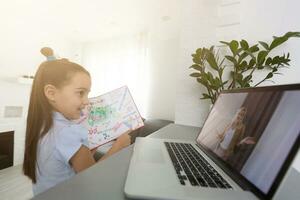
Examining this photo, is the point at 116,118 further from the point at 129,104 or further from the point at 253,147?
the point at 253,147

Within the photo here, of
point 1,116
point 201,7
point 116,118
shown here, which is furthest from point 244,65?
point 1,116

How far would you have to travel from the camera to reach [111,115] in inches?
37.8

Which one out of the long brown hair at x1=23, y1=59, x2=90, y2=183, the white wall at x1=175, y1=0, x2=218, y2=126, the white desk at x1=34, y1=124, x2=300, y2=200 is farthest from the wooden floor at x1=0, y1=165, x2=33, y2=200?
the white desk at x1=34, y1=124, x2=300, y2=200

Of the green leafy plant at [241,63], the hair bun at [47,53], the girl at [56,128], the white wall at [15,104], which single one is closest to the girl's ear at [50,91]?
the girl at [56,128]

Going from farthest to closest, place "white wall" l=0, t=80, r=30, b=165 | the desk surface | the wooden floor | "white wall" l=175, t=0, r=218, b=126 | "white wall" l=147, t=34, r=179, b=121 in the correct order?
"white wall" l=147, t=34, r=179, b=121, "white wall" l=0, t=80, r=30, b=165, the wooden floor, "white wall" l=175, t=0, r=218, b=126, the desk surface

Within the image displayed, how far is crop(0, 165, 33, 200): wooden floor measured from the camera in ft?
5.83

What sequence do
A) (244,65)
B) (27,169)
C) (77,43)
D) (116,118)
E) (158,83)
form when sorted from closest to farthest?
(27,169)
(116,118)
(244,65)
(158,83)
(77,43)

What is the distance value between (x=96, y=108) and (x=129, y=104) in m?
0.17

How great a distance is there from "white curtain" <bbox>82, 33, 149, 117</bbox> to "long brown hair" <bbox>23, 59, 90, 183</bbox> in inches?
107

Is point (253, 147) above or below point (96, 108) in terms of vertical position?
above

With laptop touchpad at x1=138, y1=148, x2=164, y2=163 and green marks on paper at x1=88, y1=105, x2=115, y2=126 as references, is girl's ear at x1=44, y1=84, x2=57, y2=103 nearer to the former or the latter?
green marks on paper at x1=88, y1=105, x2=115, y2=126

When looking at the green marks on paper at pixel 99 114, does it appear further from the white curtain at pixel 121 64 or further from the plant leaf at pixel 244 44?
the white curtain at pixel 121 64

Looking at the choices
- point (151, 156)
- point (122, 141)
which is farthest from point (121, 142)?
point (151, 156)

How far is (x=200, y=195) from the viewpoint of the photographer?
0.97ft
